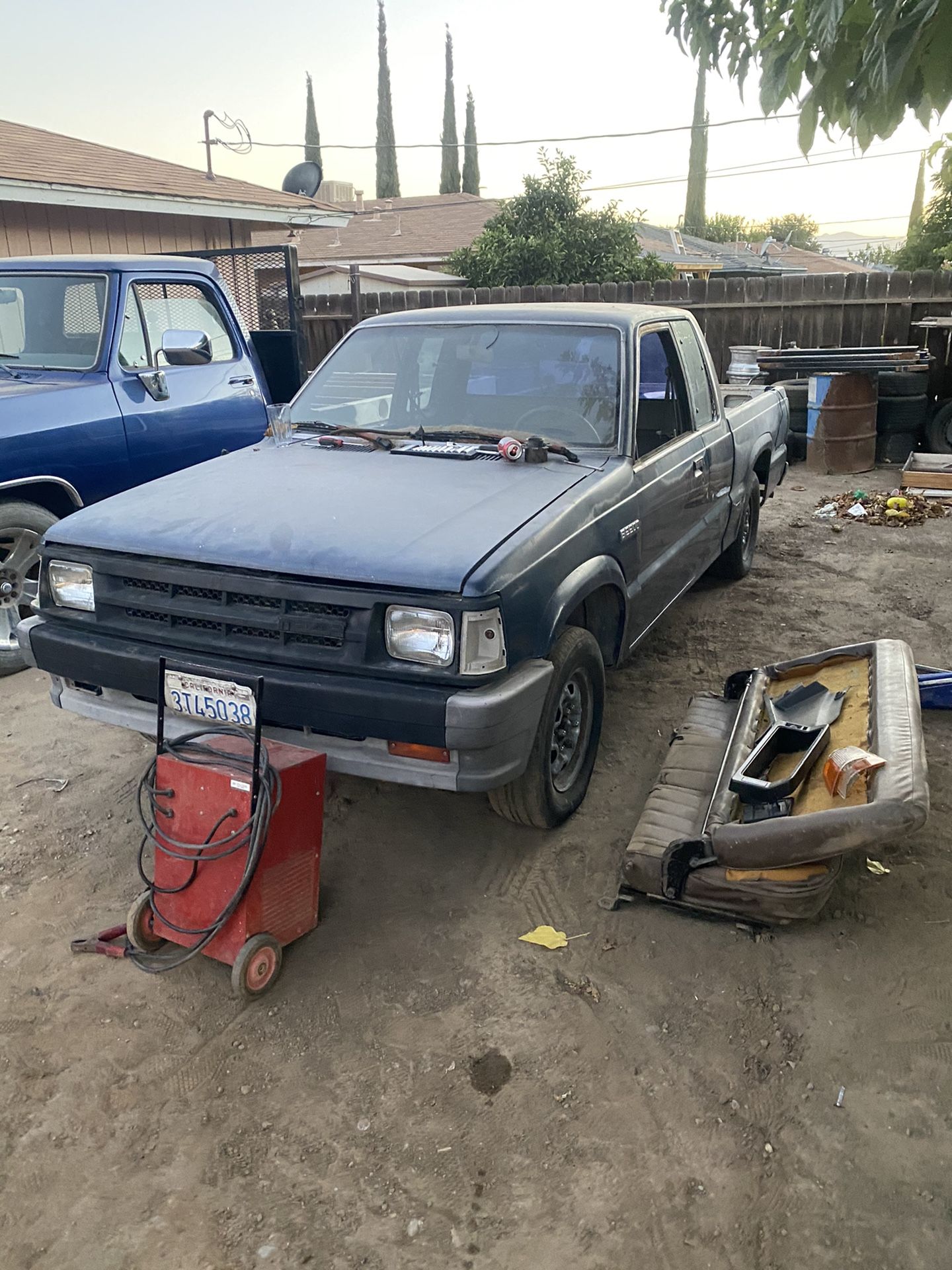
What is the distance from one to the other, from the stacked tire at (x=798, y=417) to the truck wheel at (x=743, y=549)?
15.3 ft

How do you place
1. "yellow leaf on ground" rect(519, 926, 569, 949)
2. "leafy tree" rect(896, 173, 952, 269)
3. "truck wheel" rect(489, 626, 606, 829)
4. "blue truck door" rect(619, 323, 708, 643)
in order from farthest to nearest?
"leafy tree" rect(896, 173, 952, 269) < "blue truck door" rect(619, 323, 708, 643) < "truck wheel" rect(489, 626, 606, 829) < "yellow leaf on ground" rect(519, 926, 569, 949)

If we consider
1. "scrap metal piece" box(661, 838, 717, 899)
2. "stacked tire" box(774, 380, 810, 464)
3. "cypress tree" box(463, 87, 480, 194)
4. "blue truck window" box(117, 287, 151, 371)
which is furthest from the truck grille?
"cypress tree" box(463, 87, 480, 194)

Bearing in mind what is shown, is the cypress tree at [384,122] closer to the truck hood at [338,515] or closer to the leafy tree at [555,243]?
the leafy tree at [555,243]

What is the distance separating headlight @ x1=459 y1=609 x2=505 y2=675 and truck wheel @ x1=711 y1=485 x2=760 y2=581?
390 centimetres

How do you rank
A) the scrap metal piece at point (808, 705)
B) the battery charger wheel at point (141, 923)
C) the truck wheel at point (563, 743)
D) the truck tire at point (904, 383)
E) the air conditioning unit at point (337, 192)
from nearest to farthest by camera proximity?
the battery charger wheel at point (141, 923)
the truck wheel at point (563, 743)
the scrap metal piece at point (808, 705)
the truck tire at point (904, 383)
the air conditioning unit at point (337, 192)

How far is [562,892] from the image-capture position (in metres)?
3.32

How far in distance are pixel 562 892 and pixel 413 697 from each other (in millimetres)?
996

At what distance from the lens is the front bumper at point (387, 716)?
2.82 m

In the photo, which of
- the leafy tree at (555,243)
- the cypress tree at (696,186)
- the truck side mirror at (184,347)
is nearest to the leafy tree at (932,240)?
the leafy tree at (555,243)

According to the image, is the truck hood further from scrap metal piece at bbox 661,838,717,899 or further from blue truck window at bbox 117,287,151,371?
blue truck window at bbox 117,287,151,371

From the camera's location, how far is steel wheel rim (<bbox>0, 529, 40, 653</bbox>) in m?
5.00

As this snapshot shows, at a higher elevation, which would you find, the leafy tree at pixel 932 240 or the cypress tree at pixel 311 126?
the cypress tree at pixel 311 126

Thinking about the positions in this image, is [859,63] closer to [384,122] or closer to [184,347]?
[184,347]

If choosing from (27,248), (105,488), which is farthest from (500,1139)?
(27,248)
